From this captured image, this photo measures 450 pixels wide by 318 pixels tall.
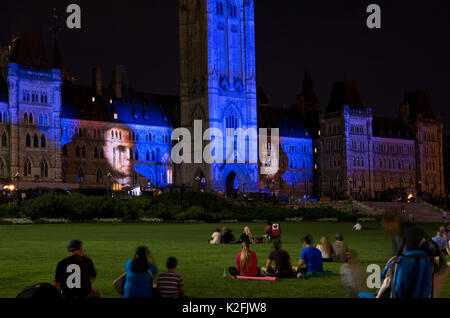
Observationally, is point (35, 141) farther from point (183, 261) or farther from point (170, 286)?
point (170, 286)

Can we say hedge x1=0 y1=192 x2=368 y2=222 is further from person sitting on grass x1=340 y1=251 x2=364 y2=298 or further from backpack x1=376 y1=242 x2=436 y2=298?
backpack x1=376 y1=242 x2=436 y2=298

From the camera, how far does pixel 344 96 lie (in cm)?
12369

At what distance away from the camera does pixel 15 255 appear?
79.1 feet

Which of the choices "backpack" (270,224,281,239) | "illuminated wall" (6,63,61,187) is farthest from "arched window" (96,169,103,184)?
"backpack" (270,224,281,239)

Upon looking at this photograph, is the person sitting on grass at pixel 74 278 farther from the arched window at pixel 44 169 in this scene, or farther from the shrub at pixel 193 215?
the arched window at pixel 44 169

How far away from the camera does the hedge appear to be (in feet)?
175

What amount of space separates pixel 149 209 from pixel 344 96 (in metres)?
72.0

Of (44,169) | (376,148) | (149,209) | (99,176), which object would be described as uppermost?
(376,148)

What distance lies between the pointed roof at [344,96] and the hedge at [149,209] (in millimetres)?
61359

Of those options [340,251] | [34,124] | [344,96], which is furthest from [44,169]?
[340,251]

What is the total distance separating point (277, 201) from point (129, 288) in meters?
75.4

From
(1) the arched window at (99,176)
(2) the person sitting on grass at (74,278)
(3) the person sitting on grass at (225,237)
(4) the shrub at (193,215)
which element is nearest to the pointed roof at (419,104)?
(1) the arched window at (99,176)
